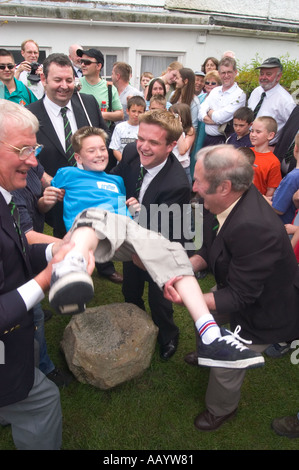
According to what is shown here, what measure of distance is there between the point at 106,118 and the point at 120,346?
403cm

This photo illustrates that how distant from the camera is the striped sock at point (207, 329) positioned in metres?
2.30

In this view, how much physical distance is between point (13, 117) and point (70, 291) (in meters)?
1.09

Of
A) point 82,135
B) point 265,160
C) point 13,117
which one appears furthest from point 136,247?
point 265,160

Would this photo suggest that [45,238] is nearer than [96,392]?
Yes

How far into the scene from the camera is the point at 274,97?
18.4ft

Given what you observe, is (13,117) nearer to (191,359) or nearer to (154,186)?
(154,186)

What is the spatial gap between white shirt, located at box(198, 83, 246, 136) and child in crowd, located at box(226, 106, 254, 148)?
66 cm

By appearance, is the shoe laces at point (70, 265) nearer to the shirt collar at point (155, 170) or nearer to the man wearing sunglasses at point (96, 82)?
the shirt collar at point (155, 170)

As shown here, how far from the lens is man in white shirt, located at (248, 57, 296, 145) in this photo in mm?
5496

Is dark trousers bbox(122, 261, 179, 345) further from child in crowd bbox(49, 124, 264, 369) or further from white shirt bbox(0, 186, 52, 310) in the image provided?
white shirt bbox(0, 186, 52, 310)

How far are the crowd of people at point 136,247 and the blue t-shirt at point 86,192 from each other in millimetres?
13
